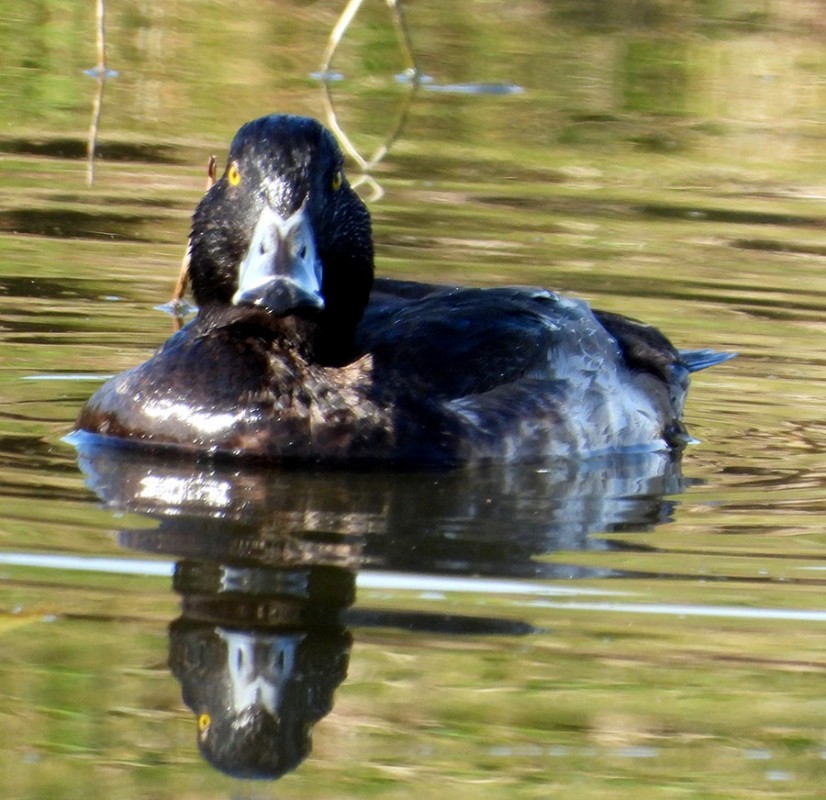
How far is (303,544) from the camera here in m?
5.71

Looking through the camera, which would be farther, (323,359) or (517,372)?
(517,372)

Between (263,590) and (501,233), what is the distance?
19.7 ft

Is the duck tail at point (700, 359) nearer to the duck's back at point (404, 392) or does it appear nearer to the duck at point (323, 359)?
the duck's back at point (404, 392)

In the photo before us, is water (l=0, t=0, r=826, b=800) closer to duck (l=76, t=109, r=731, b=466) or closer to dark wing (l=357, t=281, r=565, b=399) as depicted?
duck (l=76, t=109, r=731, b=466)

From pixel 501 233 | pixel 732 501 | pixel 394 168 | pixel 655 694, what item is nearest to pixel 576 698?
pixel 655 694

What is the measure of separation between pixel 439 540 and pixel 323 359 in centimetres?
132

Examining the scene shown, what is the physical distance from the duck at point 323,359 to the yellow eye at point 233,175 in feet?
0.03

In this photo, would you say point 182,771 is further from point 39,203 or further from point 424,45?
point 424,45

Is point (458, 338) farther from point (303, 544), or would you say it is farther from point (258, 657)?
point (258, 657)

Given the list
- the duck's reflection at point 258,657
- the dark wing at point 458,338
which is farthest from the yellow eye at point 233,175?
the duck's reflection at point 258,657

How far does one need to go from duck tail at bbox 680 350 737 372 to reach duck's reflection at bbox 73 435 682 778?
2.62 ft

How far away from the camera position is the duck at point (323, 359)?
6.67 metres

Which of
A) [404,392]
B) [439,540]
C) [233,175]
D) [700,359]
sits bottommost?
[700,359]

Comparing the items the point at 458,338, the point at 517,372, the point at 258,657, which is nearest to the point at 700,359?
the point at 517,372
